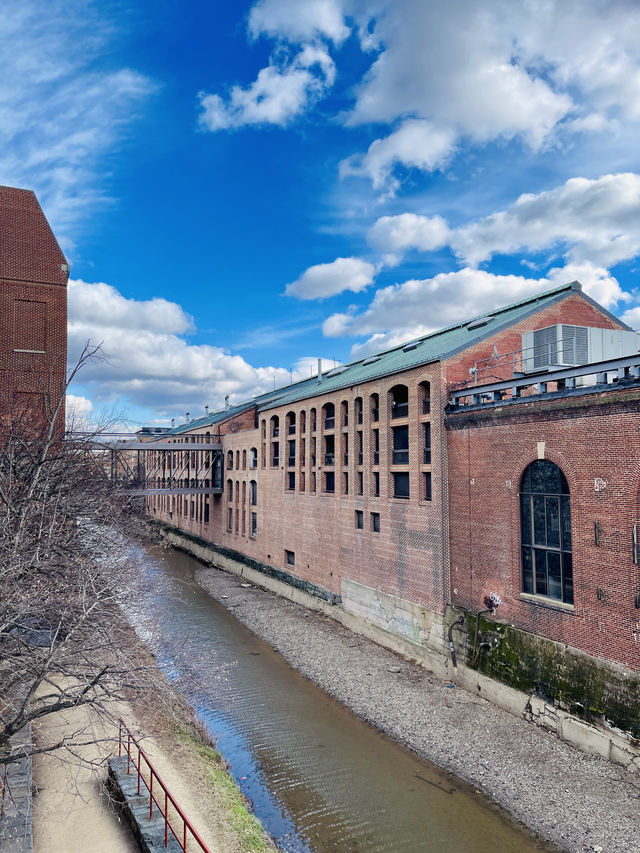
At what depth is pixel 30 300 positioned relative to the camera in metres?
20.9

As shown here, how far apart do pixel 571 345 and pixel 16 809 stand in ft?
64.2

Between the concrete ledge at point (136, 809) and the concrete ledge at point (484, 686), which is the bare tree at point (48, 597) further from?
the concrete ledge at point (484, 686)

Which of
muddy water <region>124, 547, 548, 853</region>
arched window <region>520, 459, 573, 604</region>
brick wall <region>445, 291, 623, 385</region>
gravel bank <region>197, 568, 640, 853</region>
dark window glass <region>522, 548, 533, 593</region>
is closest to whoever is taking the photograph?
gravel bank <region>197, 568, 640, 853</region>

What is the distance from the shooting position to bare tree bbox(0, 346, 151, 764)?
27.5 ft

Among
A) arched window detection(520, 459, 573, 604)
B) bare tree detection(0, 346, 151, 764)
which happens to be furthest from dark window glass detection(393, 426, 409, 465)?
bare tree detection(0, 346, 151, 764)

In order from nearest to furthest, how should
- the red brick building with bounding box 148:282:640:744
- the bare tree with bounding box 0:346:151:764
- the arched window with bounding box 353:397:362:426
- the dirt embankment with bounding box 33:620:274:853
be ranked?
the bare tree with bounding box 0:346:151:764 < the dirt embankment with bounding box 33:620:274:853 < the red brick building with bounding box 148:282:640:744 < the arched window with bounding box 353:397:362:426

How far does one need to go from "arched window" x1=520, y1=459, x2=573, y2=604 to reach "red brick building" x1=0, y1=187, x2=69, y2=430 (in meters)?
16.2

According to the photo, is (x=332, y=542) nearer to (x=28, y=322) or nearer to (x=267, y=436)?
(x=267, y=436)

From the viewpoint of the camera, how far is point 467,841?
11859 millimetres

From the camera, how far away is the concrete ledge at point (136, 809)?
31.8 feet

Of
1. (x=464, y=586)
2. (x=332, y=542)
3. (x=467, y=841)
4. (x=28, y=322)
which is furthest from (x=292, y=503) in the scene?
(x=467, y=841)

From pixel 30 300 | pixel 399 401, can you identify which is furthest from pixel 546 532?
pixel 30 300

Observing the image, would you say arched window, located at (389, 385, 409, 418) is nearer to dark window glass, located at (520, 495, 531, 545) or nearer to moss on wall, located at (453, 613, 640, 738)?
dark window glass, located at (520, 495, 531, 545)

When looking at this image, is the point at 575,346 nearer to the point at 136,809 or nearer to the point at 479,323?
the point at 479,323
